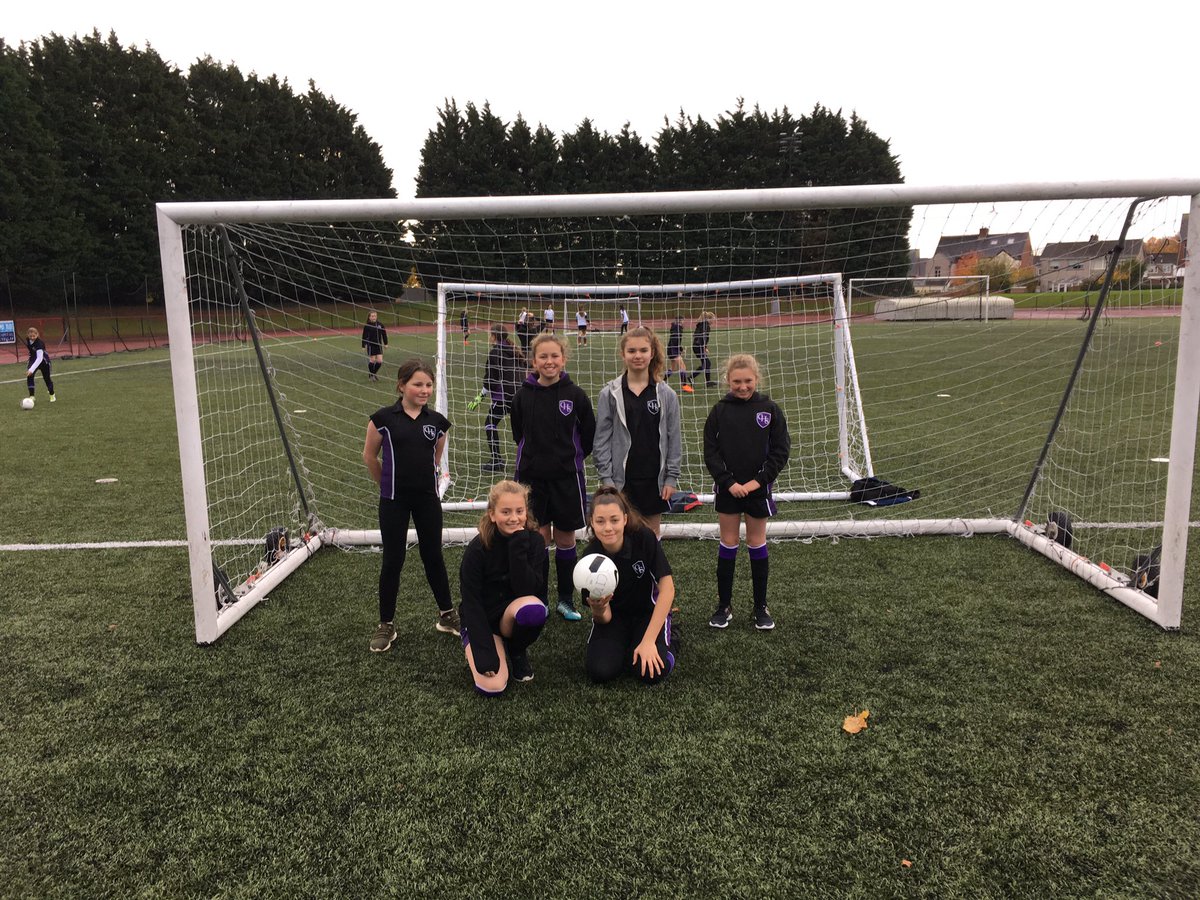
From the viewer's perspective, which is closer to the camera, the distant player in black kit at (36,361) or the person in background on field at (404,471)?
the person in background on field at (404,471)

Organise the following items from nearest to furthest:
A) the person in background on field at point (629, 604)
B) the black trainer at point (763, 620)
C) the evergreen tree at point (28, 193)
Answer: the person in background on field at point (629, 604), the black trainer at point (763, 620), the evergreen tree at point (28, 193)

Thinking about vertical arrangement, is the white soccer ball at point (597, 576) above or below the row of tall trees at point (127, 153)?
below

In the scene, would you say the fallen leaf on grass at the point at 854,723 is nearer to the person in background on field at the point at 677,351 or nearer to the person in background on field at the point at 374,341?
the person in background on field at the point at 677,351

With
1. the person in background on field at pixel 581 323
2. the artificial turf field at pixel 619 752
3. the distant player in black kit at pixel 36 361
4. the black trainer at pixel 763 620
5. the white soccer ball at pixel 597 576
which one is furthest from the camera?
the distant player in black kit at pixel 36 361

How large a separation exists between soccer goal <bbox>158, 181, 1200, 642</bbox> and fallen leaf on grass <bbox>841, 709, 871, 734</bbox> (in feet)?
6.93

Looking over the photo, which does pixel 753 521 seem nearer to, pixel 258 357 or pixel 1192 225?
pixel 1192 225

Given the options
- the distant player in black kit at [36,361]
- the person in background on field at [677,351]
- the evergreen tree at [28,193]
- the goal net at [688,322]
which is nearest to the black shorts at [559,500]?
the goal net at [688,322]

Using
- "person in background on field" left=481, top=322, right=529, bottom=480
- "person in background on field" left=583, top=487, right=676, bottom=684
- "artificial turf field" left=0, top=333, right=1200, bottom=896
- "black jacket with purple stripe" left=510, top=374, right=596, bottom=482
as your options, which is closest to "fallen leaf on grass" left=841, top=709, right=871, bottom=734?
"artificial turf field" left=0, top=333, right=1200, bottom=896

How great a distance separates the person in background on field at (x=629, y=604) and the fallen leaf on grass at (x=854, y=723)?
33.1 inches

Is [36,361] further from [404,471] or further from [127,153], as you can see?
[127,153]

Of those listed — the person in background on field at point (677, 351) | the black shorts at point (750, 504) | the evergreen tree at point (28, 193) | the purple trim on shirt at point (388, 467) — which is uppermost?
the evergreen tree at point (28, 193)

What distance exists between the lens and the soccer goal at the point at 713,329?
398cm

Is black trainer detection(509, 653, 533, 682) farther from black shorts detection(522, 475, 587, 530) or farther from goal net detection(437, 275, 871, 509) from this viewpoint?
goal net detection(437, 275, 871, 509)

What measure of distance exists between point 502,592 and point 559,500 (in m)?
0.74
